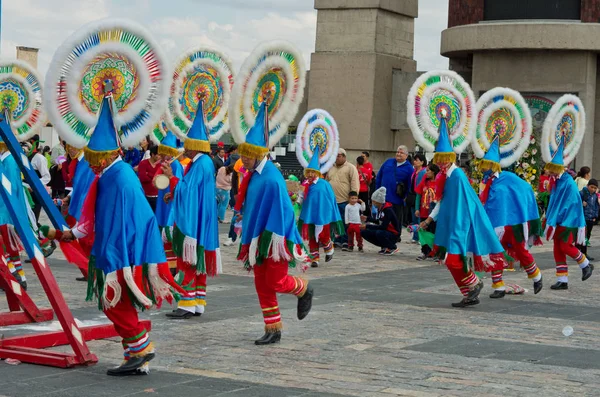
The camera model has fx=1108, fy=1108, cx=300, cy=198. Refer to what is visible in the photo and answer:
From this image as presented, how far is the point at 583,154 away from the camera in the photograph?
28.4m

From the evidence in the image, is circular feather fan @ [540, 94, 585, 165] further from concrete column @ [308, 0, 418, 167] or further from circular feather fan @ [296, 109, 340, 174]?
concrete column @ [308, 0, 418, 167]

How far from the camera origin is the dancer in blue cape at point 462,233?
11.6 meters

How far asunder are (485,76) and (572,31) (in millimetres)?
2600

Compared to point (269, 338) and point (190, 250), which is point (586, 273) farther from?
point (269, 338)

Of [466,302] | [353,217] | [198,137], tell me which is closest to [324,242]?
[353,217]

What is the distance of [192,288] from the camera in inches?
404

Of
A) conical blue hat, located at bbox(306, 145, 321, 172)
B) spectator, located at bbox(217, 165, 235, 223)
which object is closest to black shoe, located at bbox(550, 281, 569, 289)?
conical blue hat, located at bbox(306, 145, 321, 172)

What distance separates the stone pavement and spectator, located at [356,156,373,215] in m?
6.40

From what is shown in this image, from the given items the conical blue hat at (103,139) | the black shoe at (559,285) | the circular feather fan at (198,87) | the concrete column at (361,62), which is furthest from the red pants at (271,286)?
the concrete column at (361,62)

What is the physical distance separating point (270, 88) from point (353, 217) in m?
8.66

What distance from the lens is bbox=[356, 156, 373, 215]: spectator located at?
19.9m

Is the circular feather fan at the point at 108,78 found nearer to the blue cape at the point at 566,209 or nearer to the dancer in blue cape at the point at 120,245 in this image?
the dancer in blue cape at the point at 120,245

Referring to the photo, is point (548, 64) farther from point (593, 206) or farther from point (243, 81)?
point (243, 81)

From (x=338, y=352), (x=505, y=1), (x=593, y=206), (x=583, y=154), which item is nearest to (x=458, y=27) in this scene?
(x=505, y=1)
